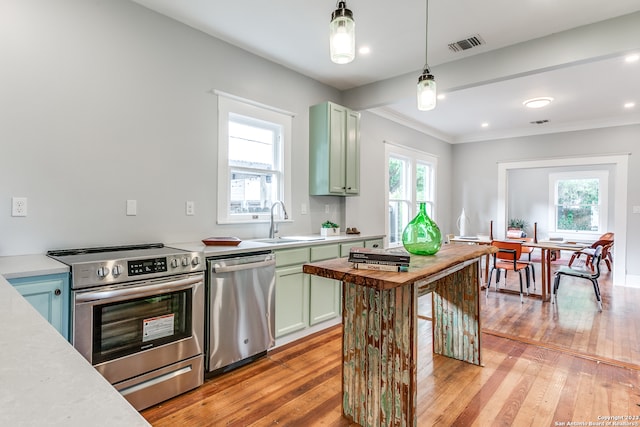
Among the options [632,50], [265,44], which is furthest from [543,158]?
[265,44]

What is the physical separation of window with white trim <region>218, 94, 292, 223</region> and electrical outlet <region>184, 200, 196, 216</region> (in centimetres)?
25

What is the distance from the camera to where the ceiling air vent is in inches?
120

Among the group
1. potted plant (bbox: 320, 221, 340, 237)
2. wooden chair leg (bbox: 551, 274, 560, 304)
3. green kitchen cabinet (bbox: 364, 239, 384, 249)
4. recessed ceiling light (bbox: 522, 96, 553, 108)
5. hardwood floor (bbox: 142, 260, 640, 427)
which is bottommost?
hardwood floor (bbox: 142, 260, 640, 427)

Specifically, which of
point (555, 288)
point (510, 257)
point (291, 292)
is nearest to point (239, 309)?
point (291, 292)

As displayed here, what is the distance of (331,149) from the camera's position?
3.85 meters

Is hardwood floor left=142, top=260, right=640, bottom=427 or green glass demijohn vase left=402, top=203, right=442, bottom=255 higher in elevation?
green glass demijohn vase left=402, top=203, right=442, bottom=255

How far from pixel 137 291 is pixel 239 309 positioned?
779 mm

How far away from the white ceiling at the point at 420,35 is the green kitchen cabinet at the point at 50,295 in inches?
81.0

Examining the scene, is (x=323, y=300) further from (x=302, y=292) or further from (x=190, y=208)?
(x=190, y=208)

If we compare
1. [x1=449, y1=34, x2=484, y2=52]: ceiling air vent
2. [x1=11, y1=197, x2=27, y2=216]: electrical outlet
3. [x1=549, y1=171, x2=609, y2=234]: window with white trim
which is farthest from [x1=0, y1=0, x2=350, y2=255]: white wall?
[x1=549, y1=171, x2=609, y2=234]: window with white trim

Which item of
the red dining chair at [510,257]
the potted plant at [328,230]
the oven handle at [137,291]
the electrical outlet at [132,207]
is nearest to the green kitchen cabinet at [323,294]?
the potted plant at [328,230]

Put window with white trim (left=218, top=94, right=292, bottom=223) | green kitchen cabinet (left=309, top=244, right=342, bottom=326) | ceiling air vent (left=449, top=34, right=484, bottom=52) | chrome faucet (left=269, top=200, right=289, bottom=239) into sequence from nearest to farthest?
ceiling air vent (left=449, top=34, right=484, bottom=52), window with white trim (left=218, top=94, right=292, bottom=223), green kitchen cabinet (left=309, top=244, right=342, bottom=326), chrome faucet (left=269, top=200, right=289, bottom=239)

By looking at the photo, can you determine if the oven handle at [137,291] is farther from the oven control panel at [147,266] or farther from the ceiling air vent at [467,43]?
the ceiling air vent at [467,43]

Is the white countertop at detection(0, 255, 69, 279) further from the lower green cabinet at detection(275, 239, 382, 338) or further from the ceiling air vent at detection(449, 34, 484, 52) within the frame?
the ceiling air vent at detection(449, 34, 484, 52)
